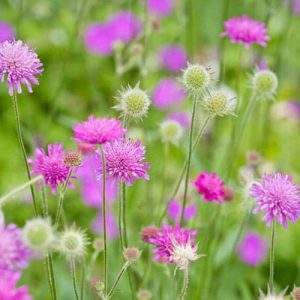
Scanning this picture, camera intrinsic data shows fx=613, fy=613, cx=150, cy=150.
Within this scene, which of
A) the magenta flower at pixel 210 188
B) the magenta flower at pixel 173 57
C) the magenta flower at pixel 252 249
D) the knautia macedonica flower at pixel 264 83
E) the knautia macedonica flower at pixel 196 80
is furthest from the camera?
the magenta flower at pixel 173 57

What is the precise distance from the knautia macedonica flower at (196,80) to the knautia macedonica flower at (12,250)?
0.51 meters

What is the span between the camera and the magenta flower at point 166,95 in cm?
313

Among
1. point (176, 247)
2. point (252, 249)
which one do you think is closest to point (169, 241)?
point (176, 247)

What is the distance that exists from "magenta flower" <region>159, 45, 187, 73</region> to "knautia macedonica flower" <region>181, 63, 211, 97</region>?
1737mm

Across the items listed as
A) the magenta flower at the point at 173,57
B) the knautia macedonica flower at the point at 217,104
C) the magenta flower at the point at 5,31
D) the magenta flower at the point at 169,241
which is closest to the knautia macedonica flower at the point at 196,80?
the knautia macedonica flower at the point at 217,104

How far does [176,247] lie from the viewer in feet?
3.82

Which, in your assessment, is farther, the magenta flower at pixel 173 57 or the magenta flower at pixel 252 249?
the magenta flower at pixel 173 57

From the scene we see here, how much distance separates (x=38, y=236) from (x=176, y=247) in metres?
0.31

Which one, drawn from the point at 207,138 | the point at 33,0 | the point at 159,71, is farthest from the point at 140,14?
the point at 207,138

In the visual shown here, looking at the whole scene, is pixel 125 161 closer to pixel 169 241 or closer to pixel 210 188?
pixel 169 241

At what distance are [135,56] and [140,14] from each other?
1.62 m

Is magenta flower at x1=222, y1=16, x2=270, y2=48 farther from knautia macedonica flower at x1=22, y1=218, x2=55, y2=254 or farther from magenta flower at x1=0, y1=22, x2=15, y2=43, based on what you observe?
magenta flower at x1=0, y1=22, x2=15, y2=43

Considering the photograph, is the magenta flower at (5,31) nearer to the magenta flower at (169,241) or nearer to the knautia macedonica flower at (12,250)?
the magenta flower at (169,241)

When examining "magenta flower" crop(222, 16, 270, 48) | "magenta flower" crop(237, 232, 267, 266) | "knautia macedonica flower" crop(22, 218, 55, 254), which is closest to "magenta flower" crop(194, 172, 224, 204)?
"magenta flower" crop(222, 16, 270, 48)
